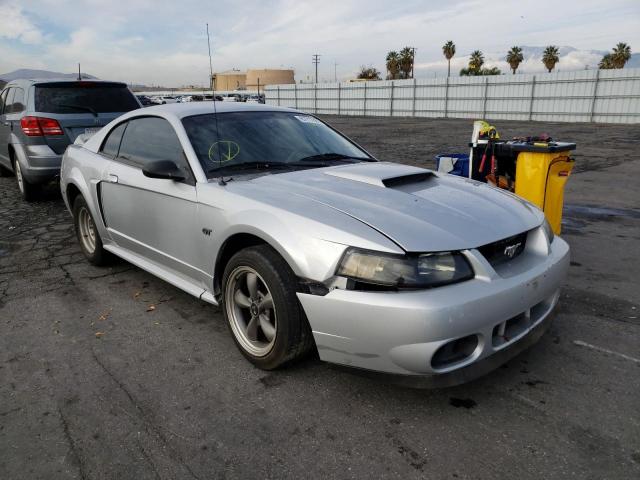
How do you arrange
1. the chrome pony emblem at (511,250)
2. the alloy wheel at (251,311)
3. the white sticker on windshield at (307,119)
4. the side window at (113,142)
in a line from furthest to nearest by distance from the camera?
the side window at (113,142) < the white sticker on windshield at (307,119) < the alloy wheel at (251,311) < the chrome pony emblem at (511,250)

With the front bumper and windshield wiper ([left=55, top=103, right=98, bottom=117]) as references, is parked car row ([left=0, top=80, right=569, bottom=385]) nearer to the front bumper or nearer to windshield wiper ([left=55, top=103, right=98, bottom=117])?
the front bumper

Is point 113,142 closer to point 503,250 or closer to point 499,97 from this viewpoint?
point 503,250

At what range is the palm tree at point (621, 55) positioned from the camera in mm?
50000

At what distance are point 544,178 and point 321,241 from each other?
3.18m

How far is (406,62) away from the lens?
7144cm

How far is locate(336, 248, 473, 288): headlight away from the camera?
7.31 ft

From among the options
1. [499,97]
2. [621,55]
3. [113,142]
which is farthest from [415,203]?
[621,55]

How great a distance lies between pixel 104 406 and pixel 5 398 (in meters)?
0.56

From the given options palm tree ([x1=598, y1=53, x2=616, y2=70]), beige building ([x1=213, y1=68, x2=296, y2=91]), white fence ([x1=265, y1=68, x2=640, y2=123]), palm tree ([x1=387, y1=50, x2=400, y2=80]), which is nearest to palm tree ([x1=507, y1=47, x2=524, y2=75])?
palm tree ([x1=598, y1=53, x2=616, y2=70])

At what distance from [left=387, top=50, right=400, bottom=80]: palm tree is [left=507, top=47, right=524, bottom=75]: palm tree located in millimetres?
16572

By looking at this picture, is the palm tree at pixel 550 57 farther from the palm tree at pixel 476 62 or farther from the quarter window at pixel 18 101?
the quarter window at pixel 18 101

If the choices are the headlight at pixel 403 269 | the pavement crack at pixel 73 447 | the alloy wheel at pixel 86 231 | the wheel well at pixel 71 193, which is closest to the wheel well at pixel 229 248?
the headlight at pixel 403 269

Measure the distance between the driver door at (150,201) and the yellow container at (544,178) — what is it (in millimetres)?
3241

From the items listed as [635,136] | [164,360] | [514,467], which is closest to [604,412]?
[514,467]
